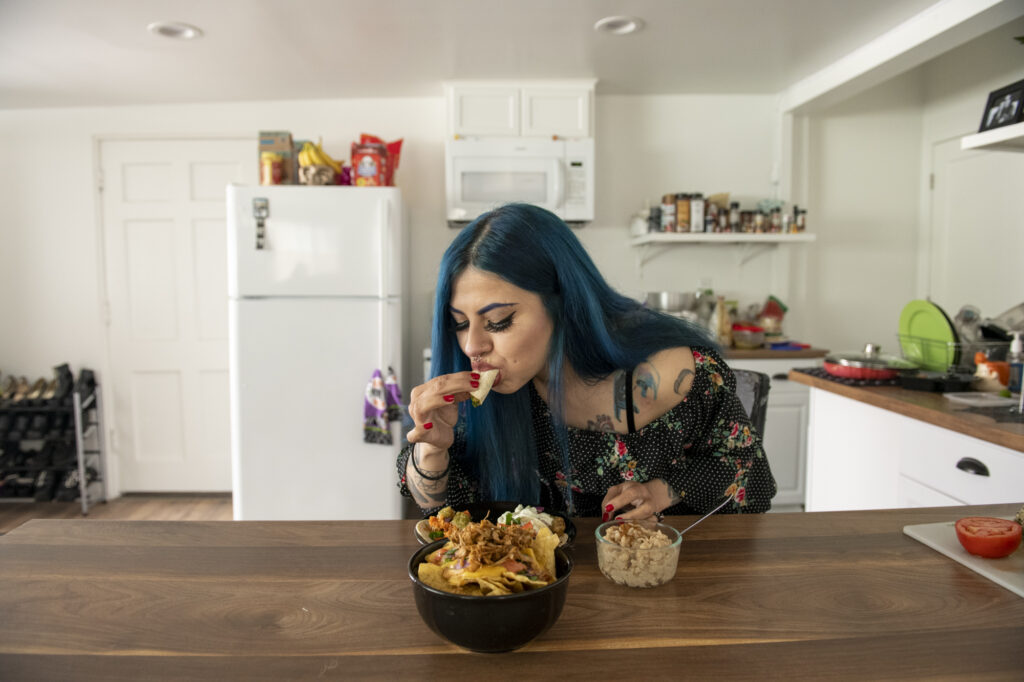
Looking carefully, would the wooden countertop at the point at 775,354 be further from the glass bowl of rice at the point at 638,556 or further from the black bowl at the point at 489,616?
the black bowl at the point at 489,616

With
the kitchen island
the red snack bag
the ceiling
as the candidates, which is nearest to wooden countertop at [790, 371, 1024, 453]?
the kitchen island

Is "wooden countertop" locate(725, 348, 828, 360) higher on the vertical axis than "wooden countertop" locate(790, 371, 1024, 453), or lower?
higher

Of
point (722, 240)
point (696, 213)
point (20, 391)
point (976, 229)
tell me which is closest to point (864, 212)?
point (976, 229)

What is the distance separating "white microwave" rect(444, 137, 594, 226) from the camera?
11.0 feet

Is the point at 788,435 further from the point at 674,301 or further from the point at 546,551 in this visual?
the point at 546,551

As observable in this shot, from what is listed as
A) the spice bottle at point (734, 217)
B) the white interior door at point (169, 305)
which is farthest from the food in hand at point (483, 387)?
the white interior door at point (169, 305)

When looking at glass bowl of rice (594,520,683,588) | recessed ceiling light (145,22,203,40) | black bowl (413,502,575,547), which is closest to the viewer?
glass bowl of rice (594,520,683,588)

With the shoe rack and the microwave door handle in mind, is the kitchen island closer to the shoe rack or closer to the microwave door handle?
the microwave door handle

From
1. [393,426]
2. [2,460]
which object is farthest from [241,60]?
[2,460]

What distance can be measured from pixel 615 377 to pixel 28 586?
965 millimetres

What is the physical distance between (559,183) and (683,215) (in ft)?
2.41

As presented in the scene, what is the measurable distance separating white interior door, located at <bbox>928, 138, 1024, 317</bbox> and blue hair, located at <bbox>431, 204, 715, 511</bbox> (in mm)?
2950

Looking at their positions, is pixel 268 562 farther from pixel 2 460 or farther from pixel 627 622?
pixel 2 460

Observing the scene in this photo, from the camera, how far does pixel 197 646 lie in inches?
26.2
